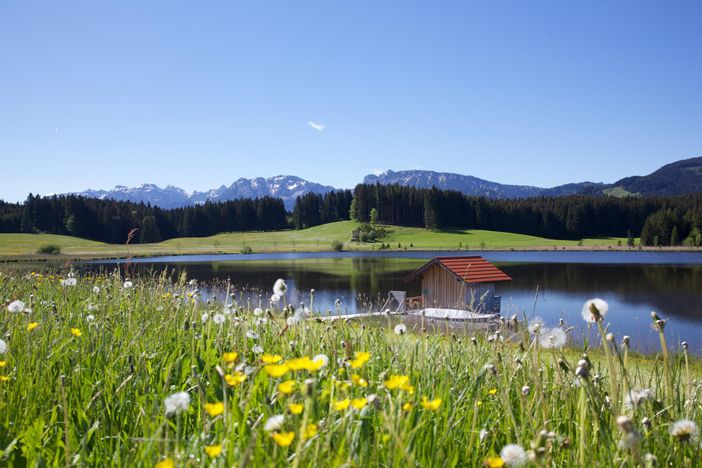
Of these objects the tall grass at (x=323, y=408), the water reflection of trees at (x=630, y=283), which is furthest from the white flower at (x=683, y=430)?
the water reflection of trees at (x=630, y=283)

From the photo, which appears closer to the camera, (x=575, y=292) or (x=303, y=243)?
(x=575, y=292)

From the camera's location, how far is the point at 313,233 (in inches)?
5507

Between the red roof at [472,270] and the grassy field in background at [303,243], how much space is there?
74227mm

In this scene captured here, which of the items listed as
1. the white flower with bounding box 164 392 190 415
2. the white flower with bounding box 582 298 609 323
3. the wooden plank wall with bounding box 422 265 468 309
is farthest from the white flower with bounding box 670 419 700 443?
the wooden plank wall with bounding box 422 265 468 309

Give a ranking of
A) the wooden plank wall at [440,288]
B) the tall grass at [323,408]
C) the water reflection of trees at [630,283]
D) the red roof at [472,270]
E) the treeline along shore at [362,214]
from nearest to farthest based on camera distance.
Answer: the tall grass at [323,408], the red roof at [472,270], the wooden plank wall at [440,288], the water reflection of trees at [630,283], the treeline along shore at [362,214]

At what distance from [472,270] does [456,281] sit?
116cm

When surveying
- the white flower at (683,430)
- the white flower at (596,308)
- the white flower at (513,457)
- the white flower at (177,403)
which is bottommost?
the white flower at (513,457)

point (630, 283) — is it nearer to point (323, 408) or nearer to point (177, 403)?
point (323, 408)

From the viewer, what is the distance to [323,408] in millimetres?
3043

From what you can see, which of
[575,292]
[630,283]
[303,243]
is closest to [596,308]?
[575,292]

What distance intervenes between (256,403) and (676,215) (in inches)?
5446

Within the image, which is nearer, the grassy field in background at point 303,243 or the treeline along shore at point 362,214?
the grassy field in background at point 303,243

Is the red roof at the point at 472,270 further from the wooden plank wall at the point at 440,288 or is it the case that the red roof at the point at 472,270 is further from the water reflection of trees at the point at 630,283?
the water reflection of trees at the point at 630,283

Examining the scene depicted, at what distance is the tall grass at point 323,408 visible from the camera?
1970mm
